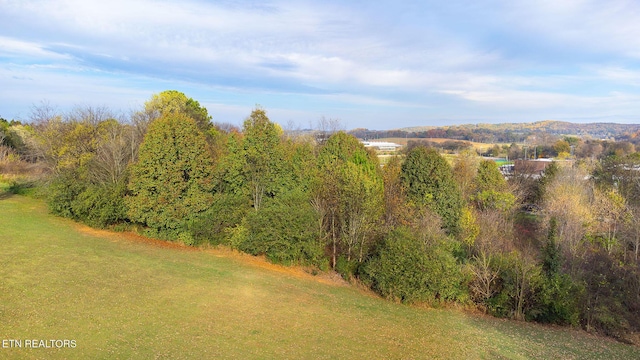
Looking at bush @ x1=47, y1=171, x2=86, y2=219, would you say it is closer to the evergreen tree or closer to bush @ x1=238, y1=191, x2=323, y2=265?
the evergreen tree

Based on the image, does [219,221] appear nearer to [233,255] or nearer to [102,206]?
[233,255]

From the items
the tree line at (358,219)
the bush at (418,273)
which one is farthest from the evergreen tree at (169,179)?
the bush at (418,273)

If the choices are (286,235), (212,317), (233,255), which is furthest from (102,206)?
(212,317)

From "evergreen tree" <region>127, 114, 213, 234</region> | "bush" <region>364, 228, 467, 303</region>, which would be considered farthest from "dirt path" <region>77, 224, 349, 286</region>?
"bush" <region>364, 228, 467, 303</region>

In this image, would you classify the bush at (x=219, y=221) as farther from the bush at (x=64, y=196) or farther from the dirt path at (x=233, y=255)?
→ the bush at (x=64, y=196)

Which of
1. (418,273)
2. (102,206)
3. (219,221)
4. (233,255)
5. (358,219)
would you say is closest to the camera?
(418,273)
